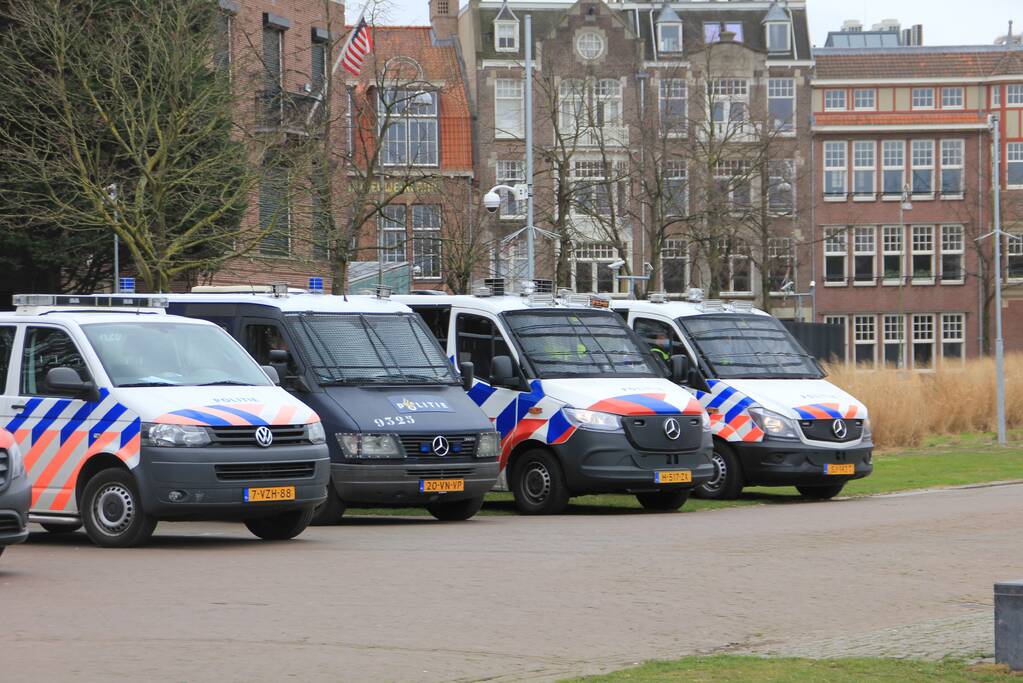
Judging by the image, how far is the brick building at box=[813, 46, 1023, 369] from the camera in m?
A: 77.1

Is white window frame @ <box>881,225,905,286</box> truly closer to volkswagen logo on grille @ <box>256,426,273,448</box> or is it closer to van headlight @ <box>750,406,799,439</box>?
van headlight @ <box>750,406,799,439</box>

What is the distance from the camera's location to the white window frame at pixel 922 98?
7869cm

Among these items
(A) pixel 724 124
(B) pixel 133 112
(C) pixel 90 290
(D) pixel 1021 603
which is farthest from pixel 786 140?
(D) pixel 1021 603

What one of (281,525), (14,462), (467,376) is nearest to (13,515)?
(14,462)

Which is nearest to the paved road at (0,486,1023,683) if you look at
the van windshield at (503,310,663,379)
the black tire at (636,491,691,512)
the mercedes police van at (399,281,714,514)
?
the mercedes police van at (399,281,714,514)

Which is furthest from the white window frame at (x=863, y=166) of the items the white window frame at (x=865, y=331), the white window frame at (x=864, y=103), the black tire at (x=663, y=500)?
the black tire at (x=663, y=500)

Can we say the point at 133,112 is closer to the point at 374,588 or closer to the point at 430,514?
the point at 430,514

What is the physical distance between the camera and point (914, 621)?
1083cm

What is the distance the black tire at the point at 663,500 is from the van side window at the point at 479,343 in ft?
8.09

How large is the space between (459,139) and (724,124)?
1033 cm

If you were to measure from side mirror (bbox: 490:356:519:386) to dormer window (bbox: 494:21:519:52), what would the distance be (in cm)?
5238

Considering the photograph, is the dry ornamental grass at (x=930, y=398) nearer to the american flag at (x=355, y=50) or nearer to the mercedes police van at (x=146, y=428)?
the american flag at (x=355, y=50)

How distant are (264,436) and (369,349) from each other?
155 inches

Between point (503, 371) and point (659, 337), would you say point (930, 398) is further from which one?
point (503, 371)
